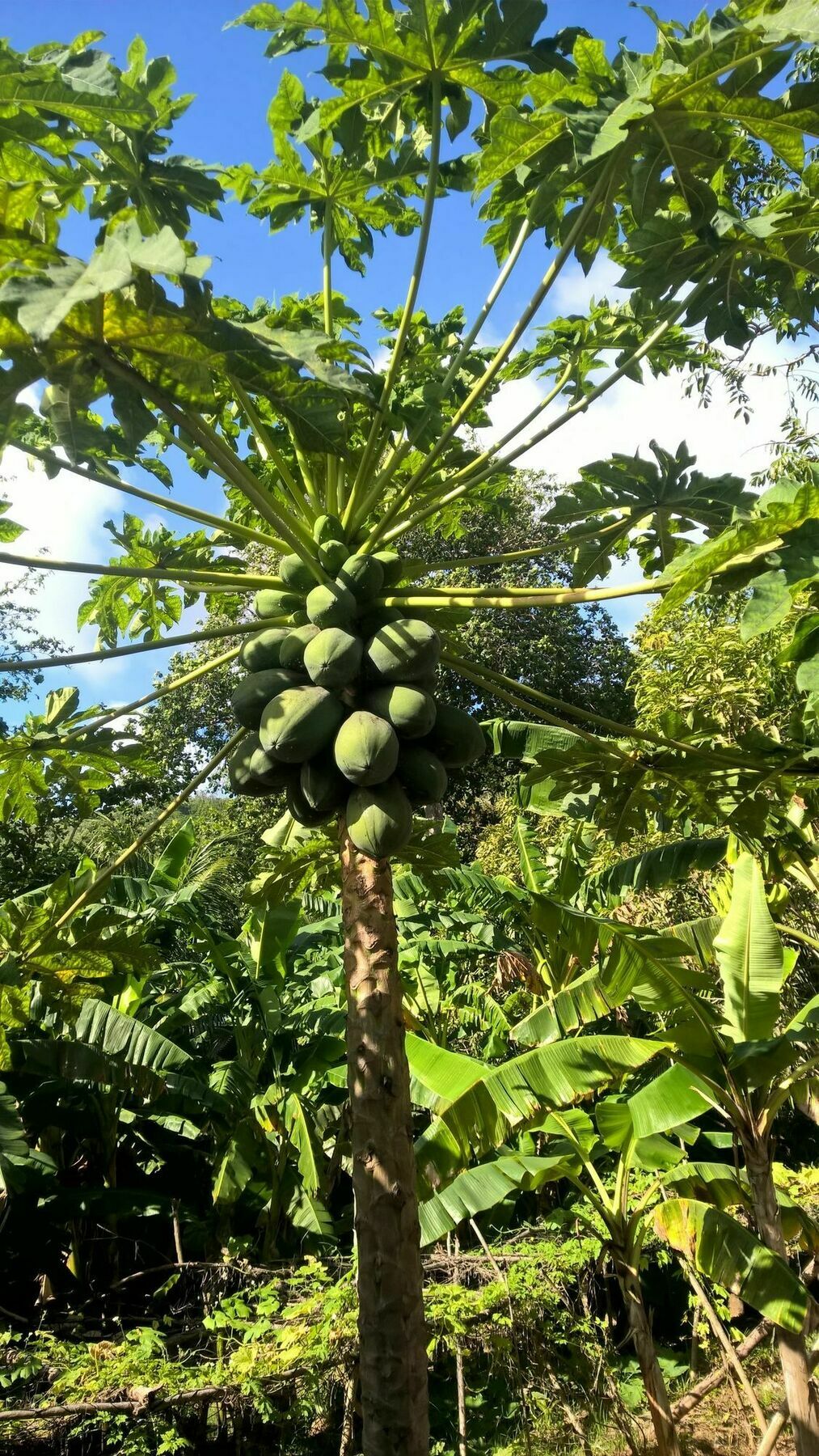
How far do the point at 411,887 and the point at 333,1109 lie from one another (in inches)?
69.0

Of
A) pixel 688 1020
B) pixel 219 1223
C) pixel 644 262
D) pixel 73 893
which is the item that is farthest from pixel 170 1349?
pixel 644 262

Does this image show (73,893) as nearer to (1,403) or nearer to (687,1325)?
(1,403)

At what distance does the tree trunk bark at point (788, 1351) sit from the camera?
14.9 ft

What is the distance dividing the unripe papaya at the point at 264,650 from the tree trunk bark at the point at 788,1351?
373 cm

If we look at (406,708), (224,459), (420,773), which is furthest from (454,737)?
(224,459)

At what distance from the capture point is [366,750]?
8.42ft

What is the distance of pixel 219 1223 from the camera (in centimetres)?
617

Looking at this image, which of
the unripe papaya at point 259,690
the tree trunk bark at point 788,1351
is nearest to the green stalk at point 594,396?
the unripe papaya at point 259,690

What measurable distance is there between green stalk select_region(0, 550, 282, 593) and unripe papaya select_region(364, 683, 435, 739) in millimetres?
598

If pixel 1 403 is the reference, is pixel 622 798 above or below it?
below

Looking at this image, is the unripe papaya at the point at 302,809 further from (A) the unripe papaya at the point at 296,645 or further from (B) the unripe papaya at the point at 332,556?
(B) the unripe papaya at the point at 332,556

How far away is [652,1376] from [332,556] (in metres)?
4.36

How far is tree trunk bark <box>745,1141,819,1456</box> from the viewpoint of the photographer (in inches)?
178

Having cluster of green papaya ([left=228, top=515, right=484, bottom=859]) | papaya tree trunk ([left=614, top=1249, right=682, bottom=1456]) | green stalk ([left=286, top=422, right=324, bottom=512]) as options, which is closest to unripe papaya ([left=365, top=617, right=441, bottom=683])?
cluster of green papaya ([left=228, top=515, right=484, bottom=859])
